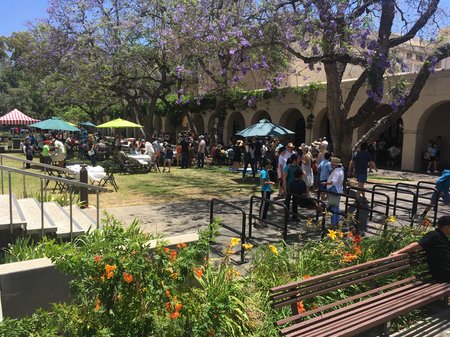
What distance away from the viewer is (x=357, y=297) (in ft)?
14.3

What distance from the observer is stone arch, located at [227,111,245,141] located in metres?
33.4

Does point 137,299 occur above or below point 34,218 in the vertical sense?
above

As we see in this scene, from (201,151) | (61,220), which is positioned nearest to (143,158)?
(201,151)

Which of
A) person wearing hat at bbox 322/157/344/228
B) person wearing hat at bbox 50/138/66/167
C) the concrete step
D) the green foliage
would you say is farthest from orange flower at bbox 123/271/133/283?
person wearing hat at bbox 50/138/66/167

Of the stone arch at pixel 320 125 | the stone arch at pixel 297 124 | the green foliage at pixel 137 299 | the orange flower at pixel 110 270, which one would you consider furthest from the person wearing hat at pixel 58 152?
the stone arch at pixel 297 124

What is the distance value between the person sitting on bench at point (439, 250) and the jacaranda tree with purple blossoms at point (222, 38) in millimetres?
8648

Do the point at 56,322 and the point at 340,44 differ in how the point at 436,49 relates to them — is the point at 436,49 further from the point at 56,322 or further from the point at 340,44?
the point at 56,322

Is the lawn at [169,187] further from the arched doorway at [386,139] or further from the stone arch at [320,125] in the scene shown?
the arched doorway at [386,139]

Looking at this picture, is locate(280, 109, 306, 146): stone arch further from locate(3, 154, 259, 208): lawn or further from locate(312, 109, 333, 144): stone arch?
locate(3, 154, 259, 208): lawn

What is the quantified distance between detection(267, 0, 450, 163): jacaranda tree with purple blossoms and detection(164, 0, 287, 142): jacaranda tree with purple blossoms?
0.97 meters

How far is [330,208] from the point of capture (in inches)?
321

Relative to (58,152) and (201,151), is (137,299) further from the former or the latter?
(201,151)

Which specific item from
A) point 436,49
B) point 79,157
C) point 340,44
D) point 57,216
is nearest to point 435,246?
point 57,216

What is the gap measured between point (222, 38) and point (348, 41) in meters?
4.20
